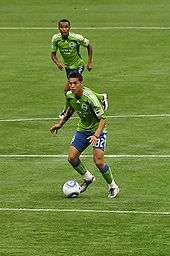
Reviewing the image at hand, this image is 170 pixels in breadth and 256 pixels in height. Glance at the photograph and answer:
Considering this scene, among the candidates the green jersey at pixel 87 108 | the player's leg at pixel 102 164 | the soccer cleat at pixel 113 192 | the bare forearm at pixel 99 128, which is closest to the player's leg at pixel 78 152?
the green jersey at pixel 87 108

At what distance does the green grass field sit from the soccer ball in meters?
0.18

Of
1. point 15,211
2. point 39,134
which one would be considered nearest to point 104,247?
point 15,211

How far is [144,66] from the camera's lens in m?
36.5

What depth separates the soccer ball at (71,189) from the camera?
2014cm

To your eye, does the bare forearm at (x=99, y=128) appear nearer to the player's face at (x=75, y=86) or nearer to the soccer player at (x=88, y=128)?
the soccer player at (x=88, y=128)

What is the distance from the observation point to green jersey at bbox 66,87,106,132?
65.1ft

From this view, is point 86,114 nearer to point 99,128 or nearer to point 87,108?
point 87,108

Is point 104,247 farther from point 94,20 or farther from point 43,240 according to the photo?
point 94,20

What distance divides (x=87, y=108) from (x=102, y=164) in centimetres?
105

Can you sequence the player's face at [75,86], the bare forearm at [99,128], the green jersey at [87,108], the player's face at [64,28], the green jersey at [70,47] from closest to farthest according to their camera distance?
1. the bare forearm at [99,128]
2. the player's face at [75,86]
3. the green jersey at [87,108]
4. the player's face at [64,28]
5. the green jersey at [70,47]

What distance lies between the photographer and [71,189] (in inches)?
794

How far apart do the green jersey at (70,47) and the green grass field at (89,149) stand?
4.49ft

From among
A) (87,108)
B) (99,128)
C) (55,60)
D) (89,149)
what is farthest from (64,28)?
(99,128)

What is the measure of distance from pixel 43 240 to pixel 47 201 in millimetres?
2495
